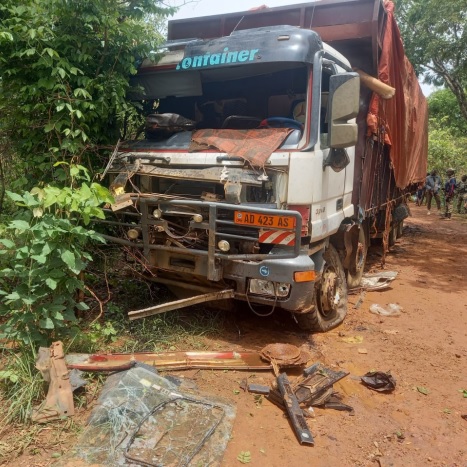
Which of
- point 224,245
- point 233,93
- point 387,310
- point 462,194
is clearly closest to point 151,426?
point 224,245

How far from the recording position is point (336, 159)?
4.06 meters

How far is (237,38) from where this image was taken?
3.95 metres

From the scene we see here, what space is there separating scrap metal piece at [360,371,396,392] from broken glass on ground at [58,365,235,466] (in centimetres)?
118

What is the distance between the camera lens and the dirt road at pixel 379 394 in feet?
8.93

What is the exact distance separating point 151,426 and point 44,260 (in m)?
1.31

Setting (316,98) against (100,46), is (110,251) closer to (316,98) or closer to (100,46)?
(100,46)

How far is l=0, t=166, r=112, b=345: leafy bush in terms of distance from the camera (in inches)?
122

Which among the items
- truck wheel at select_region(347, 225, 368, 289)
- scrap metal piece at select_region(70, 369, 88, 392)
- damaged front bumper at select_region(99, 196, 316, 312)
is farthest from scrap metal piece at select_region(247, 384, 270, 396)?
truck wheel at select_region(347, 225, 368, 289)

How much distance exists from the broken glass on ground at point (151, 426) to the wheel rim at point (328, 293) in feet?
5.59

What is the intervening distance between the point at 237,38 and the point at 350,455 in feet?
11.2

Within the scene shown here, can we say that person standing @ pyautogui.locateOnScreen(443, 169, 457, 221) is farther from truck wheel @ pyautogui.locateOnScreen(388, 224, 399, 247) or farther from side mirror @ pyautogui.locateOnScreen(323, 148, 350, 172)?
side mirror @ pyautogui.locateOnScreen(323, 148, 350, 172)

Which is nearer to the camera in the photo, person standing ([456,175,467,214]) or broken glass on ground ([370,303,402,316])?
broken glass on ground ([370,303,402,316])

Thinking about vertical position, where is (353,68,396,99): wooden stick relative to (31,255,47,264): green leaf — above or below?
above

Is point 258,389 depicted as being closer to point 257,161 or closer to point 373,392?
point 373,392
